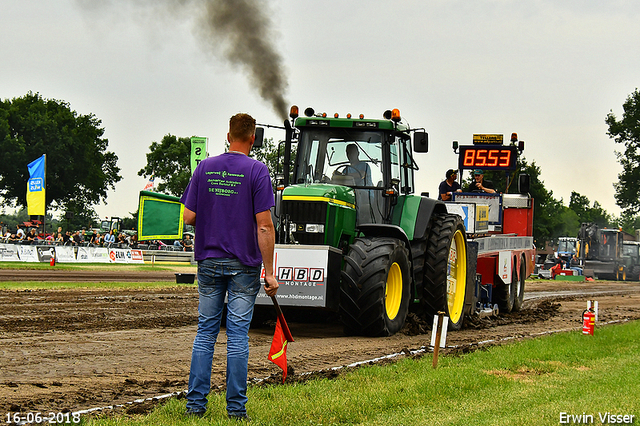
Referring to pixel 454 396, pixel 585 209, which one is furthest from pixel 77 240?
pixel 585 209

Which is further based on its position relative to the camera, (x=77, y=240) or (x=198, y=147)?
(x=77, y=240)

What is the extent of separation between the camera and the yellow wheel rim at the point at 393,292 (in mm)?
10312

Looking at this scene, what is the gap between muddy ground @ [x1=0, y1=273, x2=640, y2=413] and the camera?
6133 millimetres

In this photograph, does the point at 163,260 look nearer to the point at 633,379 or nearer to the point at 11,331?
the point at 11,331

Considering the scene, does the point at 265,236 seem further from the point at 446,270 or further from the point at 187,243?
the point at 187,243

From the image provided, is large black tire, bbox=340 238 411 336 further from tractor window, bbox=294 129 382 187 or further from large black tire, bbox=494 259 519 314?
large black tire, bbox=494 259 519 314

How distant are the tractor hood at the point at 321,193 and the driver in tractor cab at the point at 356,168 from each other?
1.74 feet

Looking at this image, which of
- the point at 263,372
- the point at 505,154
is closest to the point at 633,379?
the point at 263,372

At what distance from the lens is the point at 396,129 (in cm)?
1104

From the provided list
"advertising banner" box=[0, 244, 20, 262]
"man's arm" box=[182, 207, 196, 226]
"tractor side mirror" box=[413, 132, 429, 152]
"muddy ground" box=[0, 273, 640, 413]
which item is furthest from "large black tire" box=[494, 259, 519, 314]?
"advertising banner" box=[0, 244, 20, 262]

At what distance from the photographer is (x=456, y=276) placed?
12594 millimetres

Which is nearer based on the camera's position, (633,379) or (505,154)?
(633,379)

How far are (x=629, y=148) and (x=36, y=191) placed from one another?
169 feet

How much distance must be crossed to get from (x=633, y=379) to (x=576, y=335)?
13.7ft
